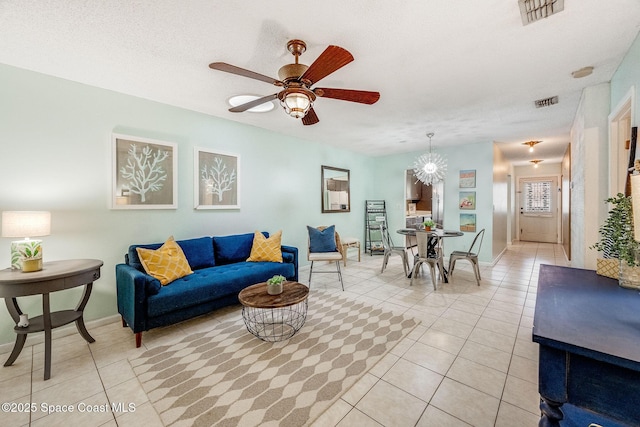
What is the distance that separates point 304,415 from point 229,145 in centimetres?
348

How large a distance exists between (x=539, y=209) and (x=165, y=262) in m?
10.3

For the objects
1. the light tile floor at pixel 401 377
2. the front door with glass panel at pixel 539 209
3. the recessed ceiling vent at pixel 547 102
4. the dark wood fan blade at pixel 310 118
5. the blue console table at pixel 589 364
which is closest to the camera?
the blue console table at pixel 589 364

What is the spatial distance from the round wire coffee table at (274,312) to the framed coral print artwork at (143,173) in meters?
1.67

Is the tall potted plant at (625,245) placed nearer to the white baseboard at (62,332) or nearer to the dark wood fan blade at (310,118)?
the dark wood fan blade at (310,118)

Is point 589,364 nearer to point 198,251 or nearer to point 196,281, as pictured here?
point 196,281

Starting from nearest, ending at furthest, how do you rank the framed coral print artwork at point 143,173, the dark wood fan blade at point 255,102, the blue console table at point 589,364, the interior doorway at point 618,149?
the blue console table at point 589,364 < the dark wood fan blade at point 255,102 < the interior doorway at point 618,149 < the framed coral print artwork at point 143,173

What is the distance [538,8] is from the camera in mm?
1680

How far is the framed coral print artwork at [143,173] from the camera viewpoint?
9.55ft

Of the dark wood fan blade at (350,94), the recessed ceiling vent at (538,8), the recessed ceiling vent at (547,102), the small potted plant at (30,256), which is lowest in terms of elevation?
the small potted plant at (30,256)

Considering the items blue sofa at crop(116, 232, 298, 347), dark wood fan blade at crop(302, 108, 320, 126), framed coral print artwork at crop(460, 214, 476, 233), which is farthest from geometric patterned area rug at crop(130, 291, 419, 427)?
framed coral print artwork at crop(460, 214, 476, 233)

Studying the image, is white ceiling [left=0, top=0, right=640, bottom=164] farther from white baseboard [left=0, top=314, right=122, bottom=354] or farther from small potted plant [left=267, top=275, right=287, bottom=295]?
white baseboard [left=0, top=314, right=122, bottom=354]

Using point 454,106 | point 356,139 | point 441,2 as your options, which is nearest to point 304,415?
point 441,2

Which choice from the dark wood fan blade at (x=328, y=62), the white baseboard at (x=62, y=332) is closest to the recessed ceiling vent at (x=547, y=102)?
the dark wood fan blade at (x=328, y=62)

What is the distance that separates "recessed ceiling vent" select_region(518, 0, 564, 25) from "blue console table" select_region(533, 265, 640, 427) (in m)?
1.82
